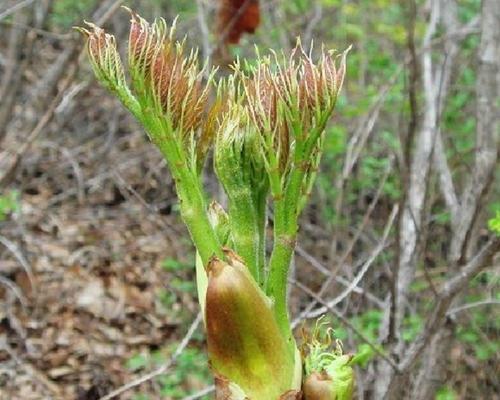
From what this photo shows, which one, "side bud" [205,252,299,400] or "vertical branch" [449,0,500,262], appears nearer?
"side bud" [205,252,299,400]

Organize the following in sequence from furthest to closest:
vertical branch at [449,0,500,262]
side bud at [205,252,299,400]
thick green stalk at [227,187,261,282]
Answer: vertical branch at [449,0,500,262], thick green stalk at [227,187,261,282], side bud at [205,252,299,400]

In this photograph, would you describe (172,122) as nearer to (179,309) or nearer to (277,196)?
(277,196)

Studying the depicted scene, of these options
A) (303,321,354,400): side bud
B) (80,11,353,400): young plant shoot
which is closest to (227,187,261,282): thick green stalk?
(80,11,353,400): young plant shoot

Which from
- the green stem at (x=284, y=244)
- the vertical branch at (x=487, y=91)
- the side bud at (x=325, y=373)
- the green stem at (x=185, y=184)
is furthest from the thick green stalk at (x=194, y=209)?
the vertical branch at (x=487, y=91)

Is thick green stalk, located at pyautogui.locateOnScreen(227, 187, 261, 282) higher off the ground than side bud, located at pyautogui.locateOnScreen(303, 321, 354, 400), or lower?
higher

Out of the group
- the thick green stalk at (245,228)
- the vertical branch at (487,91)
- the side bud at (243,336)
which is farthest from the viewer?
the vertical branch at (487,91)

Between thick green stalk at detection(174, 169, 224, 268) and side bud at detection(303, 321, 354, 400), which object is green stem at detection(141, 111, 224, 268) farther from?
side bud at detection(303, 321, 354, 400)

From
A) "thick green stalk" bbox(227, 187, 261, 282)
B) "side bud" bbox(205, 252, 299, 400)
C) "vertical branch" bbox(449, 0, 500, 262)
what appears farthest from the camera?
"vertical branch" bbox(449, 0, 500, 262)

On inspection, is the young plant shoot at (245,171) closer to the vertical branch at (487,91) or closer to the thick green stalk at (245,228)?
the thick green stalk at (245,228)
